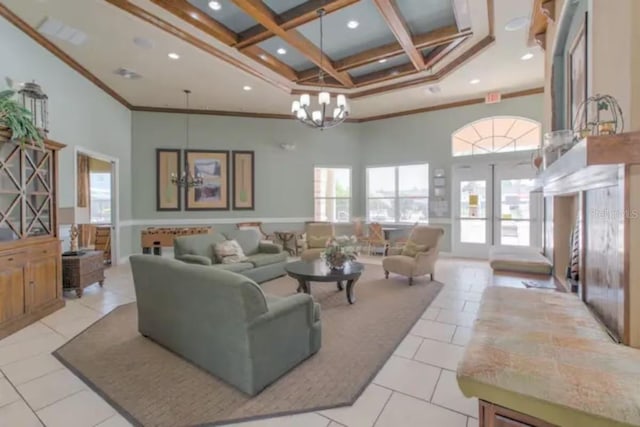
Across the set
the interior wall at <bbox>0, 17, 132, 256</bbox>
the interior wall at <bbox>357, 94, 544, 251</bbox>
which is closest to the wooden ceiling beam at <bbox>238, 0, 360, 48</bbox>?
the interior wall at <bbox>0, 17, 132, 256</bbox>

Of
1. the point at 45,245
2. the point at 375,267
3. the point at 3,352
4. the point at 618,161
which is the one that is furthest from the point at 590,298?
the point at 45,245

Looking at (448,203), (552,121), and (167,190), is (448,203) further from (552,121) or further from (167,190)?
(167,190)

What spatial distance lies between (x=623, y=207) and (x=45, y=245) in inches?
208

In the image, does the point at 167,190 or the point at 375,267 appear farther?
the point at 167,190

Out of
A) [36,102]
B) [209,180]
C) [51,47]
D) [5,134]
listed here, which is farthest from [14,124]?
[209,180]

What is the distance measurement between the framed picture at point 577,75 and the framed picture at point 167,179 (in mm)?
7219

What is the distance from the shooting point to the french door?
6.60 metres

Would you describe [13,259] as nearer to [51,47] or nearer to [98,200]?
[51,47]

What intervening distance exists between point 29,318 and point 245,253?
9.48 feet

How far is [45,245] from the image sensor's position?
3.71 meters

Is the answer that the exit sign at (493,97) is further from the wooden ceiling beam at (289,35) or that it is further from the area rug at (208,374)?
the area rug at (208,374)

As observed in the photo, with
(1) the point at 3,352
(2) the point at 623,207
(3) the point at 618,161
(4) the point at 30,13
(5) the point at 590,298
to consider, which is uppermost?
(4) the point at 30,13

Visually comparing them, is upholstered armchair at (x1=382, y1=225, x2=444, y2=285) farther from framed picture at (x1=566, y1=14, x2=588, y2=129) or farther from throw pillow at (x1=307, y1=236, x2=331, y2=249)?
framed picture at (x1=566, y1=14, x2=588, y2=129)

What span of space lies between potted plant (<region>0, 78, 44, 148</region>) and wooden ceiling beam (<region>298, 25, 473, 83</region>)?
4158mm
